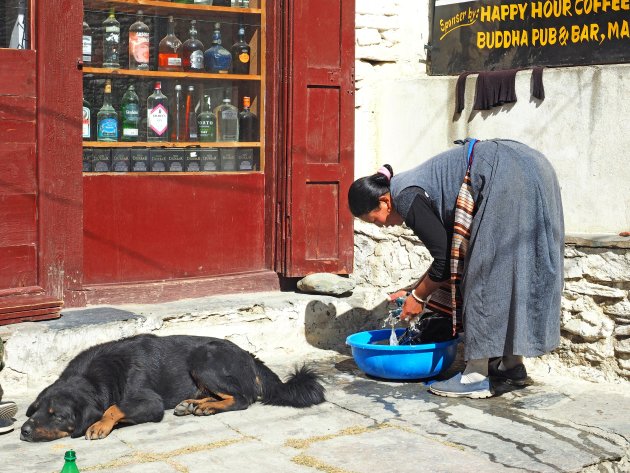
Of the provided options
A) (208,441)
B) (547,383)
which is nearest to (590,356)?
(547,383)

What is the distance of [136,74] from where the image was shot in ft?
23.3

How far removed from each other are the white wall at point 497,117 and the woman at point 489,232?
2.57ft

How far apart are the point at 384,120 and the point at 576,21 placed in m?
1.80

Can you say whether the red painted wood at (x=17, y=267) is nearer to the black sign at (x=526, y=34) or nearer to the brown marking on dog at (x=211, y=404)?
the brown marking on dog at (x=211, y=404)

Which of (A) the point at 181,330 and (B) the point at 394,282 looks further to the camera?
(B) the point at 394,282

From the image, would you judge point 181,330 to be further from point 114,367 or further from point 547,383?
point 547,383

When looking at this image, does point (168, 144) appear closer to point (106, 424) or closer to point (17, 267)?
point (17, 267)

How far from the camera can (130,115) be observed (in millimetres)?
7098

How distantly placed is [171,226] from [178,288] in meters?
0.46

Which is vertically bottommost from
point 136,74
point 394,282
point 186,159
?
point 394,282

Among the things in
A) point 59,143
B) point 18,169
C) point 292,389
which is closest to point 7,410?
point 292,389

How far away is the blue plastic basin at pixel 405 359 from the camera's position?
6.14m

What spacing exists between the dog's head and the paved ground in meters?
0.06

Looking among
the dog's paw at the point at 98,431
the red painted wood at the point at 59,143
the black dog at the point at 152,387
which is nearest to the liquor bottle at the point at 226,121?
the red painted wood at the point at 59,143
